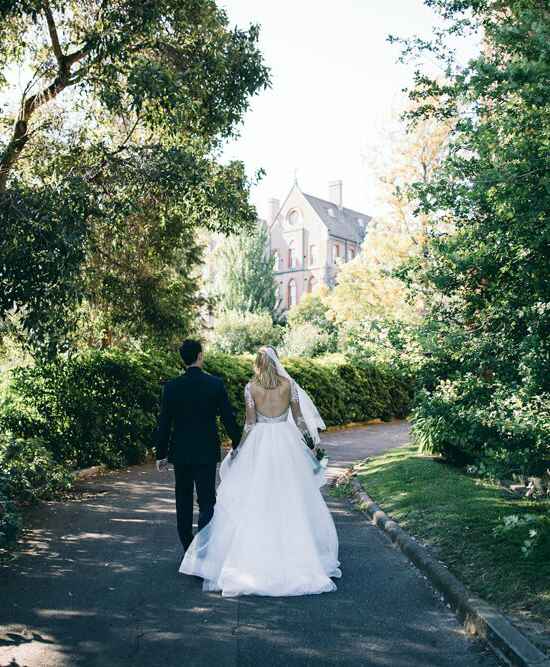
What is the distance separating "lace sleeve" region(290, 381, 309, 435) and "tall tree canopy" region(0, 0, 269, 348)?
320cm

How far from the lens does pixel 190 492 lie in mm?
6723

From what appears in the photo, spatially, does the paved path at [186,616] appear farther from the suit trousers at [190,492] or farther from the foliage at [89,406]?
the foliage at [89,406]

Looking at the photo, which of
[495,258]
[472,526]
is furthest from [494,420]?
[472,526]

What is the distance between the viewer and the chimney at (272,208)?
2904 inches

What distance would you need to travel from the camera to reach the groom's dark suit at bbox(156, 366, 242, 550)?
6.59m

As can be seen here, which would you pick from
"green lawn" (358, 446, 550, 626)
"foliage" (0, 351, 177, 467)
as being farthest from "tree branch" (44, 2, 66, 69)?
"green lawn" (358, 446, 550, 626)

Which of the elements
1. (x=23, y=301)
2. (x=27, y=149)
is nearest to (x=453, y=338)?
(x=23, y=301)

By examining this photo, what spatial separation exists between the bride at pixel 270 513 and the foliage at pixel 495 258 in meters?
1.35

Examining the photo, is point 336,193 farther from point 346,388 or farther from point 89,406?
point 89,406

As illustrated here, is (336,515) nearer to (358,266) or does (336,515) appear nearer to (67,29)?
(67,29)

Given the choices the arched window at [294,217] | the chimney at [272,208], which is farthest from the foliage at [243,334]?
the chimney at [272,208]

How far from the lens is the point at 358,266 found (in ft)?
101

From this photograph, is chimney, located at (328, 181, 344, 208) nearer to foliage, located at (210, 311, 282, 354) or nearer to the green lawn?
foliage, located at (210, 311, 282, 354)

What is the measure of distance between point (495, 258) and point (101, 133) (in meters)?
8.71
